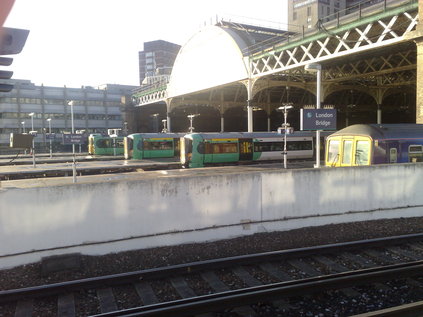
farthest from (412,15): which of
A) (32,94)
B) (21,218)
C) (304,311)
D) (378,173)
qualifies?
(32,94)

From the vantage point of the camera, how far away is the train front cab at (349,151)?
620 inches

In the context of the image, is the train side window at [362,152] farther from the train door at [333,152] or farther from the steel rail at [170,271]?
the steel rail at [170,271]

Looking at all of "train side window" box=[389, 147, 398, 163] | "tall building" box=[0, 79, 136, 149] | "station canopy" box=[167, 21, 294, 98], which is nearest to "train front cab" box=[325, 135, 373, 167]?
"train side window" box=[389, 147, 398, 163]

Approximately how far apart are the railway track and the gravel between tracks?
100 centimetres

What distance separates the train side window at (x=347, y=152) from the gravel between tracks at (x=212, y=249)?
5814 millimetres

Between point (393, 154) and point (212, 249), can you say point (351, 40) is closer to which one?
point (393, 154)

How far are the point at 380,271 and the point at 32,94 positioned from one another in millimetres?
77536

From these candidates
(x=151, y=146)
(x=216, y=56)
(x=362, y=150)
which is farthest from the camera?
(x=216, y=56)

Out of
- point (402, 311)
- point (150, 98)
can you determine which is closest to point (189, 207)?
point (402, 311)

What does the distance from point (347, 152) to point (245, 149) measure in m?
11.5

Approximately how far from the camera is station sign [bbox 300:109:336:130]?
1436 cm

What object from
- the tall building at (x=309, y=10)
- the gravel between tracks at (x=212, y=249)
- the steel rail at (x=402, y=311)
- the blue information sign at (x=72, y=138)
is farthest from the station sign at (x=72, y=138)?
the tall building at (x=309, y=10)

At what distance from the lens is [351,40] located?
26281 millimetres

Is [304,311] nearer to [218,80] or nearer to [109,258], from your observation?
[109,258]
